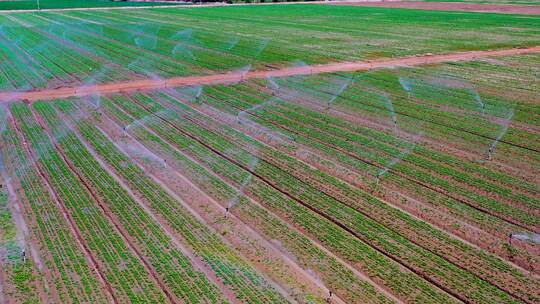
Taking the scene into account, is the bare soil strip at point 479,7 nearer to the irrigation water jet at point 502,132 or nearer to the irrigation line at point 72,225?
the irrigation water jet at point 502,132

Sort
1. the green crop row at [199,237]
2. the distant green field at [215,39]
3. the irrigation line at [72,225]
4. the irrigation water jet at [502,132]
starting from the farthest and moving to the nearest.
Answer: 1. the distant green field at [215,39]
2. the irrigation water jet at [502,132]
3. the irrigation line at [72,225]
4. the green crop row at [199,237]

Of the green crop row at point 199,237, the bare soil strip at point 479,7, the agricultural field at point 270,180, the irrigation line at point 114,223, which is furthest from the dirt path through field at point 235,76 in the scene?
the bare soil strip at point 479,7

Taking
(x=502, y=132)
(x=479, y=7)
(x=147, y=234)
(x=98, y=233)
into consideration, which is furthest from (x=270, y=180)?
(x=479, y=7)

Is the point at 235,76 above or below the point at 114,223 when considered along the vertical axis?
below

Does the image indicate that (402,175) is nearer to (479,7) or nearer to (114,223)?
(114,223)

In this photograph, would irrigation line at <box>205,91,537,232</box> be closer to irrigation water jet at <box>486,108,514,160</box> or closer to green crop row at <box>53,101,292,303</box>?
irrigation water jet at <box>486,108,514,160</box>

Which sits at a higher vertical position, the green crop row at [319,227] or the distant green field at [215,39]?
the green crop row at [319,227]
